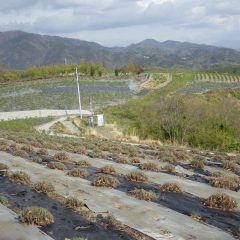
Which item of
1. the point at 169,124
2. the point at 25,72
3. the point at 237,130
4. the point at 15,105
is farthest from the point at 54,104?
the point at 25,72

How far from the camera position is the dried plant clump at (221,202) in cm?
1274

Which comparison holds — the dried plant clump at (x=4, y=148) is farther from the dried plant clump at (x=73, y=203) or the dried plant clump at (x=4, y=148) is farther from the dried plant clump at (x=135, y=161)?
the dried plant clump at (x=73, y=203)

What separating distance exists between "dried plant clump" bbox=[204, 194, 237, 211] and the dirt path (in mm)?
1375

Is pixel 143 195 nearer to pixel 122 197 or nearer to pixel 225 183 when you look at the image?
pixel 122 197

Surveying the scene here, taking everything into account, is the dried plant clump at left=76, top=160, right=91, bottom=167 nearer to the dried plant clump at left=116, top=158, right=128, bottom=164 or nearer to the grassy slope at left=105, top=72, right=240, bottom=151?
the dried plant clump at left=116, top=158, right=128, bottom=164

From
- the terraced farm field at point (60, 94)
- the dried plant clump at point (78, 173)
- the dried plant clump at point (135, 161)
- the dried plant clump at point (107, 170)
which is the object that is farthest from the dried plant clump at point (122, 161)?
the terraced farm field at point (60, 94)

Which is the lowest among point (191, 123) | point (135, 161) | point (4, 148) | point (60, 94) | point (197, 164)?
point (191, 123)

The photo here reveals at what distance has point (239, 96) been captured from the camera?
93.1 metres

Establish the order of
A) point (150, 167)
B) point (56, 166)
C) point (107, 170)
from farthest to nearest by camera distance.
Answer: point (150, 167) → point (107, 170) → point (56, 166)

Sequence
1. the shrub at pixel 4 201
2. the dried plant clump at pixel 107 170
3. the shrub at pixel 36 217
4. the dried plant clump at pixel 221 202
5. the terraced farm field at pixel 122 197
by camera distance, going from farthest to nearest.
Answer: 1. the dried plant clump at pixel 107 170
2. the dried plant clump at pixel 221 202
3. the shrub at pixel 4 201
4. the terraced farm field at pixel 122 197
5. the shrub at pixel 36 217

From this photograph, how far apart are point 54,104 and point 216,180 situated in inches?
2354

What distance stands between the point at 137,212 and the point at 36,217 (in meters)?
2.63

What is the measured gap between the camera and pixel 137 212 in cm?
1145

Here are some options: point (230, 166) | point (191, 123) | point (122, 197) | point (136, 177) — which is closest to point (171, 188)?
point (136, 177)
